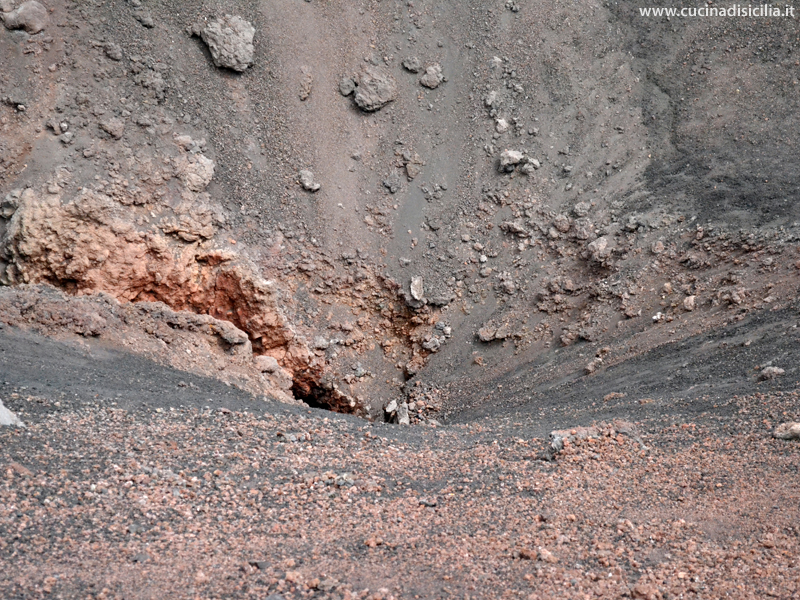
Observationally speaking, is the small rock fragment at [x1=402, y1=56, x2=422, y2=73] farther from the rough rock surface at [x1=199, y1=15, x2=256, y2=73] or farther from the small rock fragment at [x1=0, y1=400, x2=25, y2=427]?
the small rock fragment at [x1=0, y1=400, x2=25, y2=427]

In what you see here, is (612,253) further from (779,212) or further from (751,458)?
(751,458)

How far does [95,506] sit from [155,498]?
61 centimetres

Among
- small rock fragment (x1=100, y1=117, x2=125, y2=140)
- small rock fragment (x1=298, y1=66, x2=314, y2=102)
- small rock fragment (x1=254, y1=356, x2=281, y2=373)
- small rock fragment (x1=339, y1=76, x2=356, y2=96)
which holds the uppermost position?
small rock fragment (x1=339, y1=76, x2=356, y2=96)

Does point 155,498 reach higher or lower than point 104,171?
lower

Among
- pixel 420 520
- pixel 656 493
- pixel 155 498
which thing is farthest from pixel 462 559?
pixel 155 498

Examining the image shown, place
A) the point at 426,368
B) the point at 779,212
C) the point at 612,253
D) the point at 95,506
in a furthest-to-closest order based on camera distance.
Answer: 1. the point at 426,368
2. the point at 612,253
3. the point at 779,212
4. the point at 95,506

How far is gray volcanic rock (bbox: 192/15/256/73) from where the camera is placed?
18.1 m

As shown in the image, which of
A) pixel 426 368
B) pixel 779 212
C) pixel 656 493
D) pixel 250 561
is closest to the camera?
pixel 250 561

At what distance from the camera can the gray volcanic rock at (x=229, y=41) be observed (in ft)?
59.4

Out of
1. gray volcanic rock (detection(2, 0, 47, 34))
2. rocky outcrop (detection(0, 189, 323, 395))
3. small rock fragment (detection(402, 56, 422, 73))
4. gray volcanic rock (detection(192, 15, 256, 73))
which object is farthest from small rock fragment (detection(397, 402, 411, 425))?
gray volcanic rock (detection(2, 0, 47, 34))

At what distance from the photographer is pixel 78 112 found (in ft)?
56.6

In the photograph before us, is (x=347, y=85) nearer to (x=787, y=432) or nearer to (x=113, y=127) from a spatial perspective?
(x=113, y=127)

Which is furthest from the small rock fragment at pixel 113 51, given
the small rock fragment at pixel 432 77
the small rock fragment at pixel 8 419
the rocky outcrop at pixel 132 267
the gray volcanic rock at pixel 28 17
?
the small rock fragment at pixel 8 419

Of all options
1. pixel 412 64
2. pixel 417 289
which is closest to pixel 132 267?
pixel 417 289
